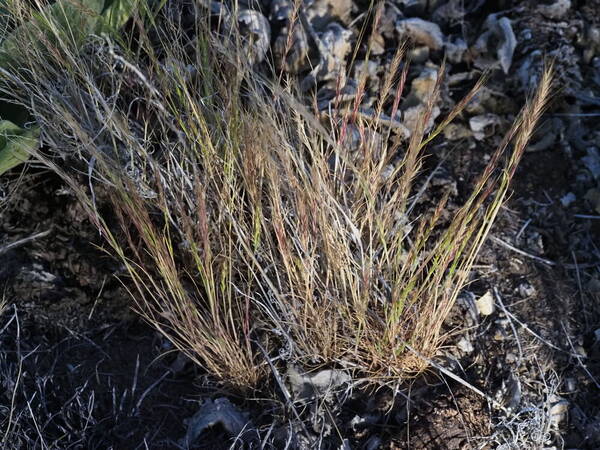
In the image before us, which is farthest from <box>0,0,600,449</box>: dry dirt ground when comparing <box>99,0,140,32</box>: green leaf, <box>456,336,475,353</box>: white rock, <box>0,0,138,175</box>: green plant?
<box>99,0,140,32</box>: green leaf

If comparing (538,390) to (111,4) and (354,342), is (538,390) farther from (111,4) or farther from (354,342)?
(111,4)

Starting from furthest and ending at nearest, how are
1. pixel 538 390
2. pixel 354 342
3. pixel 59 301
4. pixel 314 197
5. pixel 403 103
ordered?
pixel 403 103
pixel 59 301
pixel 538 390
pixel 354 342
pixel 314 197

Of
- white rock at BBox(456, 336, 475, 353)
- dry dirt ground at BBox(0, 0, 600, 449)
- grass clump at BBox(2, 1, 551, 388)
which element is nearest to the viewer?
grass clump at BBox(2, 1, 551, 388)

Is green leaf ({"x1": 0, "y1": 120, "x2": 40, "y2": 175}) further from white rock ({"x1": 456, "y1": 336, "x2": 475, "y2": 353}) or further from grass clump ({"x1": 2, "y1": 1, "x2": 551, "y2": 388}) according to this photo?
white rock ({"x1": 456, "y1": 336, "x2": 475, "y2": 353})

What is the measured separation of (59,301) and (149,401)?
333mm

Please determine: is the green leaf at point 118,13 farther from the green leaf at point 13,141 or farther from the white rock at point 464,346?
the white rock at point 464,346

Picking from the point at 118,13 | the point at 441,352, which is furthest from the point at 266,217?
the point at 118,13


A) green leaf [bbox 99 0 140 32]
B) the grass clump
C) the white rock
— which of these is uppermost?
green leaf [bbox 99 0 140 32]

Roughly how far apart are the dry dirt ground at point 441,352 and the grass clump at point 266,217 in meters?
0.10

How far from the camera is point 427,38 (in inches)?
76.0

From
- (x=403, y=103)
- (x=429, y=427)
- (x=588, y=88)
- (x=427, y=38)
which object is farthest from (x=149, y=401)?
(x=588, y=88)

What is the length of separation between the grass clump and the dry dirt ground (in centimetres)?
10

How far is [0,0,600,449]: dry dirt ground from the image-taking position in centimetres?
138

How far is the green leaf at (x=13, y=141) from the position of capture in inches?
57.6
